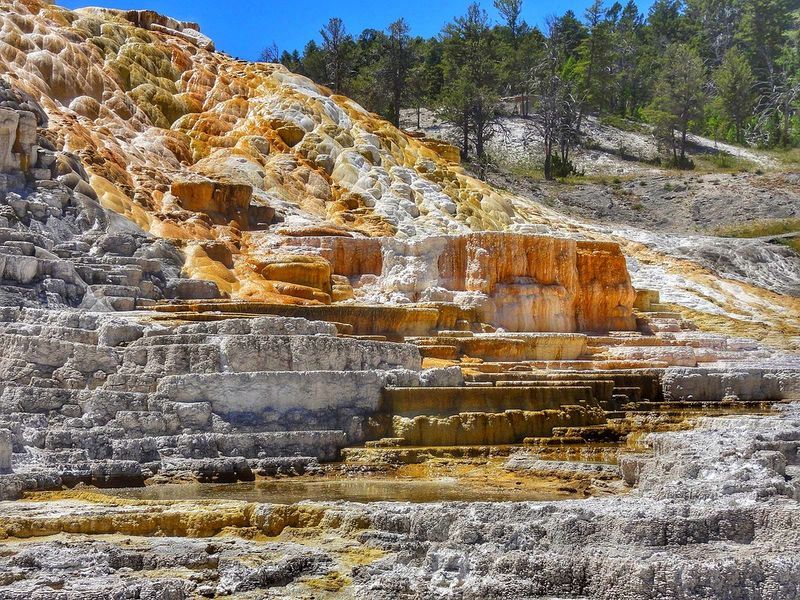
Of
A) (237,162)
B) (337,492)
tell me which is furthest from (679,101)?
(337,492)

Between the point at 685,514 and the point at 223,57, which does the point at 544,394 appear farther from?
the point at 223,57

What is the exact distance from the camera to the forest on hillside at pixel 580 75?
4206 cm

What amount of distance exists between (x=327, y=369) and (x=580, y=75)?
128 feet

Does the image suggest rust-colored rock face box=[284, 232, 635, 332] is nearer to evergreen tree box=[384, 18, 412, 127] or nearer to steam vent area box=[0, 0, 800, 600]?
steam vent area box=[0, 0, 800, 600]

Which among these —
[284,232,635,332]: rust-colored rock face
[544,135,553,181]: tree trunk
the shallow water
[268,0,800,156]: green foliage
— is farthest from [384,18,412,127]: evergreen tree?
the shallow water

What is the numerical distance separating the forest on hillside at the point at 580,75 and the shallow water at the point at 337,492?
91.8 ft

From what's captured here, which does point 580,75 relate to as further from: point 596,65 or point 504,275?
point 504,275

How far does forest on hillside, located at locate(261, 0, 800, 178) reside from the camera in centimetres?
4206

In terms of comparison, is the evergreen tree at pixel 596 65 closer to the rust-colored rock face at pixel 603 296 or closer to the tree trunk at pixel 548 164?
the tree trunk at pixel 548 164

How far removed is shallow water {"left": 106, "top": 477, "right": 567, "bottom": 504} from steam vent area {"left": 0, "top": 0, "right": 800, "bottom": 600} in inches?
3.3

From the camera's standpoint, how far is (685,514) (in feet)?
24.1

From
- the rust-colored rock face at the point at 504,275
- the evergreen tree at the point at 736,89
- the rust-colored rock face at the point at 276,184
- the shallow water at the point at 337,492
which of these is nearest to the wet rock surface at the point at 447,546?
the shallow water at the point at 337,492

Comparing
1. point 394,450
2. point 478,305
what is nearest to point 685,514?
point 394,450

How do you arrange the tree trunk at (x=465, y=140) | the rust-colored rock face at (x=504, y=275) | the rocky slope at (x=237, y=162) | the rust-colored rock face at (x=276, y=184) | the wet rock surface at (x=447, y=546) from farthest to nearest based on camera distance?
the tree trunk at (x=465, y=140) → the rocky slope at (x=237, y=162) → the rust-colored rock face at (x=276, y=184) → the rust-colored rock face at (x=504, y=275) → the wet rock surface at (x=447, y=546)
